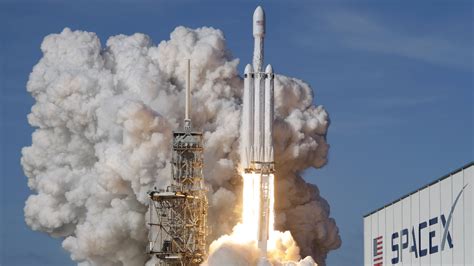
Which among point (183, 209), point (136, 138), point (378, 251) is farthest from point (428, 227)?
point (136, 138)

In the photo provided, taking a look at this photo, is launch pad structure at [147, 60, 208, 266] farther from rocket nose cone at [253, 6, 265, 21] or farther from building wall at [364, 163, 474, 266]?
building wall at [364, 163, 474, 266]

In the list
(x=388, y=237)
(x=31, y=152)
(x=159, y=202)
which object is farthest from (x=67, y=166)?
(x=388, y=237)

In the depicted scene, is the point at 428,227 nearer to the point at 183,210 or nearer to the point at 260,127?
the point at 260,127

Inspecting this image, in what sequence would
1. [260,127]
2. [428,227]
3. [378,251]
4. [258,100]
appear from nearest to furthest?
1. [428,227]
2. [378,251]
3. [260,127]
4. [258,100]

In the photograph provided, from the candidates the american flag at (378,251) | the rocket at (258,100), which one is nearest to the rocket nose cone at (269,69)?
the rocket at (258,100)

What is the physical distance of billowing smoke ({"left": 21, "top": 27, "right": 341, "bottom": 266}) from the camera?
304ft

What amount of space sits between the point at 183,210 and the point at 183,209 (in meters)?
0.09

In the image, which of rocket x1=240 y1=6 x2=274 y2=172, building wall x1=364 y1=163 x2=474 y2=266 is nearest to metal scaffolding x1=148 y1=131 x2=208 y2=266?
rocket x1=240 y1=6 x2=274 y2=172

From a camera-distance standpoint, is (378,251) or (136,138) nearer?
(378,251)

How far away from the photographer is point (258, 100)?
84.3 m

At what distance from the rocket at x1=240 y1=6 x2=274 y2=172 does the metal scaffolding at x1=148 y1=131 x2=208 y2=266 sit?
636cm

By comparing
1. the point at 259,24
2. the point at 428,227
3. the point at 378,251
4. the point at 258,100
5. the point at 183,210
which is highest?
the point at 259,24

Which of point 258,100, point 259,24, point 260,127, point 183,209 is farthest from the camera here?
point 183,209

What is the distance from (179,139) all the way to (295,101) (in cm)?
872
